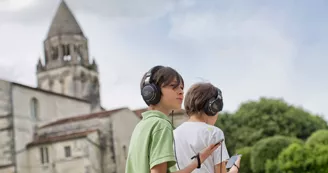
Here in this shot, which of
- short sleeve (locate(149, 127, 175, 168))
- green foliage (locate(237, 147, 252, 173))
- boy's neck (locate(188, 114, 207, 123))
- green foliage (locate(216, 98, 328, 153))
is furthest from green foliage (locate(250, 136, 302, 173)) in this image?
short sleeve (locate(149, 127, 175, 168))

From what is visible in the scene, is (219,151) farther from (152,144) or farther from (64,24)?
(64,24)

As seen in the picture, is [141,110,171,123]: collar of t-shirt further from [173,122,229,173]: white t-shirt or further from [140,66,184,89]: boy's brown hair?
[173,122,229,173]: white t-shirt

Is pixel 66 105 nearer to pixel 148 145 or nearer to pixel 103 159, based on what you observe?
pixel 103 159

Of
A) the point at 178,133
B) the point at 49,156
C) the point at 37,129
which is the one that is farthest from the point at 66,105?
the point at 178,133

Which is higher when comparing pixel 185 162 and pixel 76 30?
pixel 76 30

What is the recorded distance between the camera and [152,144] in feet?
11.7

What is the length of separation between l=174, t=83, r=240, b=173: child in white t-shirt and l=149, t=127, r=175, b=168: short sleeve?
76cm

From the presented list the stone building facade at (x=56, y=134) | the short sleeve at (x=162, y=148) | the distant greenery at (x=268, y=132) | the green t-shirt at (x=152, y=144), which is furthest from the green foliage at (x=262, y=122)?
the short sleeve at (x=162, y=148)

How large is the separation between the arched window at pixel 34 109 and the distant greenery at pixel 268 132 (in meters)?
15.7

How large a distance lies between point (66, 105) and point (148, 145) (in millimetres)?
47397

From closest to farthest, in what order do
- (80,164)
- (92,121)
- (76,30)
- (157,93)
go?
(157,93) → (80,164) → (92,121) → (76,30)

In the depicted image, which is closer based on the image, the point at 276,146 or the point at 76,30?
the point at 276,146

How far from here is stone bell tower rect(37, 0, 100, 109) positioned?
59.2 m

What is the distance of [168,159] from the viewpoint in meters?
3.48
